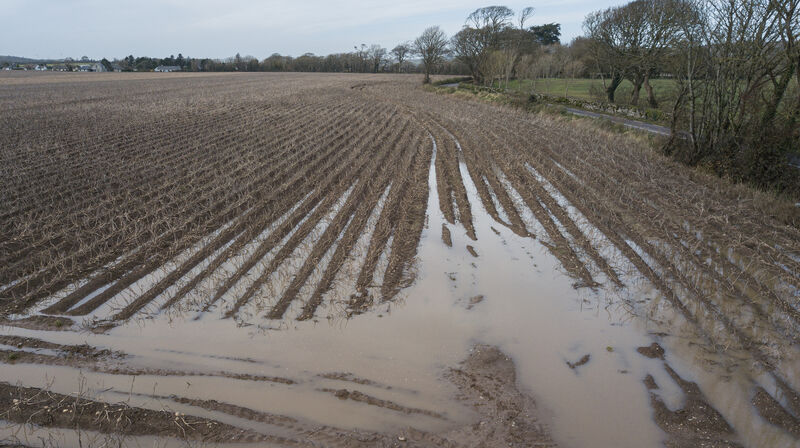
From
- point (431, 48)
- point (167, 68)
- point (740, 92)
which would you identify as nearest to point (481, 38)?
point (431, 48)

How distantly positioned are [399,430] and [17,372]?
14.5ft

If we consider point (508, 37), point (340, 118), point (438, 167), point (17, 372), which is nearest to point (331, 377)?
point (17, 372)

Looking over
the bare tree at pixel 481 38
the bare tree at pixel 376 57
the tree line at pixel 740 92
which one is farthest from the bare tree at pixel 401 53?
the tree line at pixel 740 92

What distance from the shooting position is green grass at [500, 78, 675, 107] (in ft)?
99.9

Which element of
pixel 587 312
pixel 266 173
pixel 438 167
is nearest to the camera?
pixel 587 312

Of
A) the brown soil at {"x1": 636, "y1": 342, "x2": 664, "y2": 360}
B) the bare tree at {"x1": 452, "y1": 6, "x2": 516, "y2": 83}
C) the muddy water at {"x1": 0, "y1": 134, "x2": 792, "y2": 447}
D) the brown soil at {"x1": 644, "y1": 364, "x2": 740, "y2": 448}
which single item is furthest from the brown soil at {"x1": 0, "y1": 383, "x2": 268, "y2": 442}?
the bare tree at {"x1": 452, "y1": 6, "x2": 516, "y2": 83}

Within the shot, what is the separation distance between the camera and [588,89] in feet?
121

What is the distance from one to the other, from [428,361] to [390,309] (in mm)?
1250

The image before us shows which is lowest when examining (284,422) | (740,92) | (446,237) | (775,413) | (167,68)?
(284,422)

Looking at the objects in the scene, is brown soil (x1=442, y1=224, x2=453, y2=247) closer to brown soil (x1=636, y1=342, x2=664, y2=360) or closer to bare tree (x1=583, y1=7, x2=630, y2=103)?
brown soil (x1=636, y1=342, x2=664, y2=360)

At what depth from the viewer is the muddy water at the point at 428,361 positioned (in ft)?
15.0

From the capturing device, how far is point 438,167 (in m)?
14.2

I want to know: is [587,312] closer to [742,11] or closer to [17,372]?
[17,372]

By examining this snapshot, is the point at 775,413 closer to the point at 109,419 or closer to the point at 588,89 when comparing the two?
the point at 109,419
